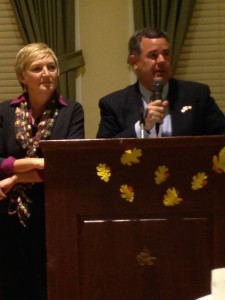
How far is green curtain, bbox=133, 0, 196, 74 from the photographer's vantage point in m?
4.06

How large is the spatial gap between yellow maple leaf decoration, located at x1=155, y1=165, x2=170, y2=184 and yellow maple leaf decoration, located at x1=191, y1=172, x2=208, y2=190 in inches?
3.6

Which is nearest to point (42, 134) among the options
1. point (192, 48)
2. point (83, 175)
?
point (83, 175)

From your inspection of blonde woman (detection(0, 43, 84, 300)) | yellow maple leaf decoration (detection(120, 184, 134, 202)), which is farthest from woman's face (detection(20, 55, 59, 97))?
yellow maple leaf decoration (detection(120, 184, 134, 202))

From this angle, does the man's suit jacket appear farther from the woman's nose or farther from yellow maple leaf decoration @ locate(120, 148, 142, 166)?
yellow maple leaf decoration @ locate(120, 148, 142, 166)

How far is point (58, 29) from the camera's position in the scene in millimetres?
4094

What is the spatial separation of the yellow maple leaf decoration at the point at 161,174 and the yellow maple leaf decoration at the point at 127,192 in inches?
3.8

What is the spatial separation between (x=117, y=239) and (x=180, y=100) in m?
0.89

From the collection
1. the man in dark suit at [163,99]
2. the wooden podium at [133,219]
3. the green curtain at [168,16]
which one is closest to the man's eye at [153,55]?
the man in dark suit at [163,99]

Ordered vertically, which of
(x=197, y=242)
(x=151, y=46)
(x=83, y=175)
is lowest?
(x=197, y=242)

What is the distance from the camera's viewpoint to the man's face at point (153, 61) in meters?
2.71

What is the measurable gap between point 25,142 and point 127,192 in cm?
71

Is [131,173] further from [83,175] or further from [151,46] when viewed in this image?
[151,46]

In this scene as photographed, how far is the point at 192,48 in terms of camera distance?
167 inches

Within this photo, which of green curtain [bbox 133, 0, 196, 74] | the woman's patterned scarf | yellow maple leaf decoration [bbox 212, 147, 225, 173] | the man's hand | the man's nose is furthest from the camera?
green curtain [bbox 133, 0, 196, 74]
